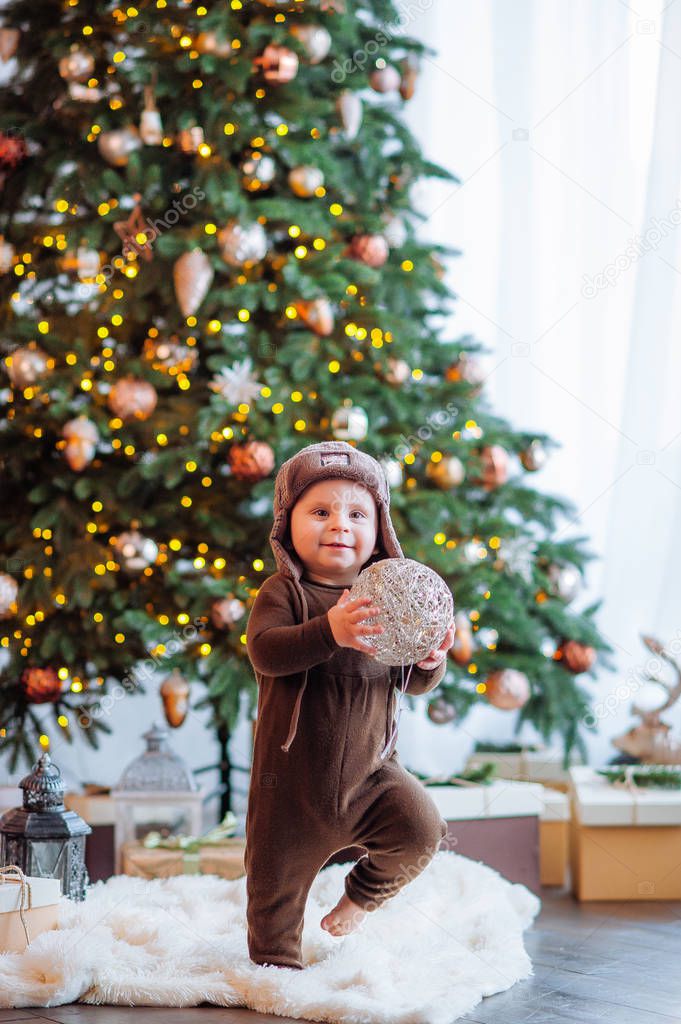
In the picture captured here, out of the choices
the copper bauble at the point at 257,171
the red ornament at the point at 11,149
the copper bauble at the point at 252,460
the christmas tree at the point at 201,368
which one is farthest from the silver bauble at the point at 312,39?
the copper bauble at the point at 252,460

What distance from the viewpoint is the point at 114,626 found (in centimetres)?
292

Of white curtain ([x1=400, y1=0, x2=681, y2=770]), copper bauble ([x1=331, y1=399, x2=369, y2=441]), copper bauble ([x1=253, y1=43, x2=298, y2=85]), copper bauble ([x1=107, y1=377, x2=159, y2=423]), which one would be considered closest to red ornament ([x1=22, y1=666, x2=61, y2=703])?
copper bauble ([x1=107, y1=377, x2=159, y2=423])

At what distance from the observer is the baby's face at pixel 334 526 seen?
188 centimetres

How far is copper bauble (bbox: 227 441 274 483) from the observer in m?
2.89

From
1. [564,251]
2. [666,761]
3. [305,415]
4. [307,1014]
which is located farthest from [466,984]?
[564,251]

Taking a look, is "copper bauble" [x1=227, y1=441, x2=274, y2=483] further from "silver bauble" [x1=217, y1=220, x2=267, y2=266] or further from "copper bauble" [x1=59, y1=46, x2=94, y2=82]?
"copper bauble" [x1=59, y1=46, x2=94, y2=82]

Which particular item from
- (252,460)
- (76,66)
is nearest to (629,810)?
(252,460)

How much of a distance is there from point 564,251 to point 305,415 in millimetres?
1339

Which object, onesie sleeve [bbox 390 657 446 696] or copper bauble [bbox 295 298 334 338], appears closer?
onesie sleeve [bbox 390 657 446 696]

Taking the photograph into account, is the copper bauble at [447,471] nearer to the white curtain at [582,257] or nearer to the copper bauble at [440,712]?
the copper bauble at [440,712]

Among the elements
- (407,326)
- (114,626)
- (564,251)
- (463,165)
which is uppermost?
(463,165)

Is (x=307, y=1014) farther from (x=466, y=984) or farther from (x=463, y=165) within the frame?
(x=463, y=165)

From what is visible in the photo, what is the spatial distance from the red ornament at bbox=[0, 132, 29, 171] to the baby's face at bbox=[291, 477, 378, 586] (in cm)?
174

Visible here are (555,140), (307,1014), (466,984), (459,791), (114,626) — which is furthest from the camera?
(555,140)
